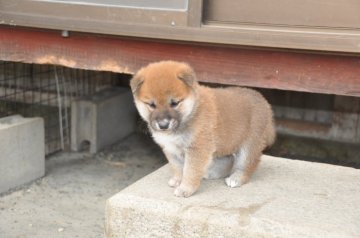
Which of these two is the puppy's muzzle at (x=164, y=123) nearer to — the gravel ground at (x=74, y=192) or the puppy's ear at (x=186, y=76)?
the puppy's ear at (x=186, y=76)

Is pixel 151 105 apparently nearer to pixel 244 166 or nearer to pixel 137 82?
pixel 137 82

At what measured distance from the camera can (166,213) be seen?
10.3ft

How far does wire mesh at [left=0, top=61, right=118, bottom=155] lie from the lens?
22.3ft

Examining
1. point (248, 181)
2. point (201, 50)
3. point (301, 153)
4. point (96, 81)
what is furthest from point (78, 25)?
point (301, 153)

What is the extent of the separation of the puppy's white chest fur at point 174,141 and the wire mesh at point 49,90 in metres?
3.63

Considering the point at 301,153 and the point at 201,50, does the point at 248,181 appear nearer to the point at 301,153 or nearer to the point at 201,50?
the point at 201,50

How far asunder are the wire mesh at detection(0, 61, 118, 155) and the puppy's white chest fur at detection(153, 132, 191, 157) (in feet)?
11.9

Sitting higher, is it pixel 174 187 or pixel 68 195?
pixel 174 187

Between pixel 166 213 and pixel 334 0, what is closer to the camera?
pixel 166 213

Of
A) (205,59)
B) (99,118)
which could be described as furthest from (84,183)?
(205,59)

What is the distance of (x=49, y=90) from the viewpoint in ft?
24.0

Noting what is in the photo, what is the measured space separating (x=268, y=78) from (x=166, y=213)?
1.50 meters

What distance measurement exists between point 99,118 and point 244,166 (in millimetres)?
3358

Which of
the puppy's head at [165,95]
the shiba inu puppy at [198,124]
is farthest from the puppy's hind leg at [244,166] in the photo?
the puppy's head at [165,95]
